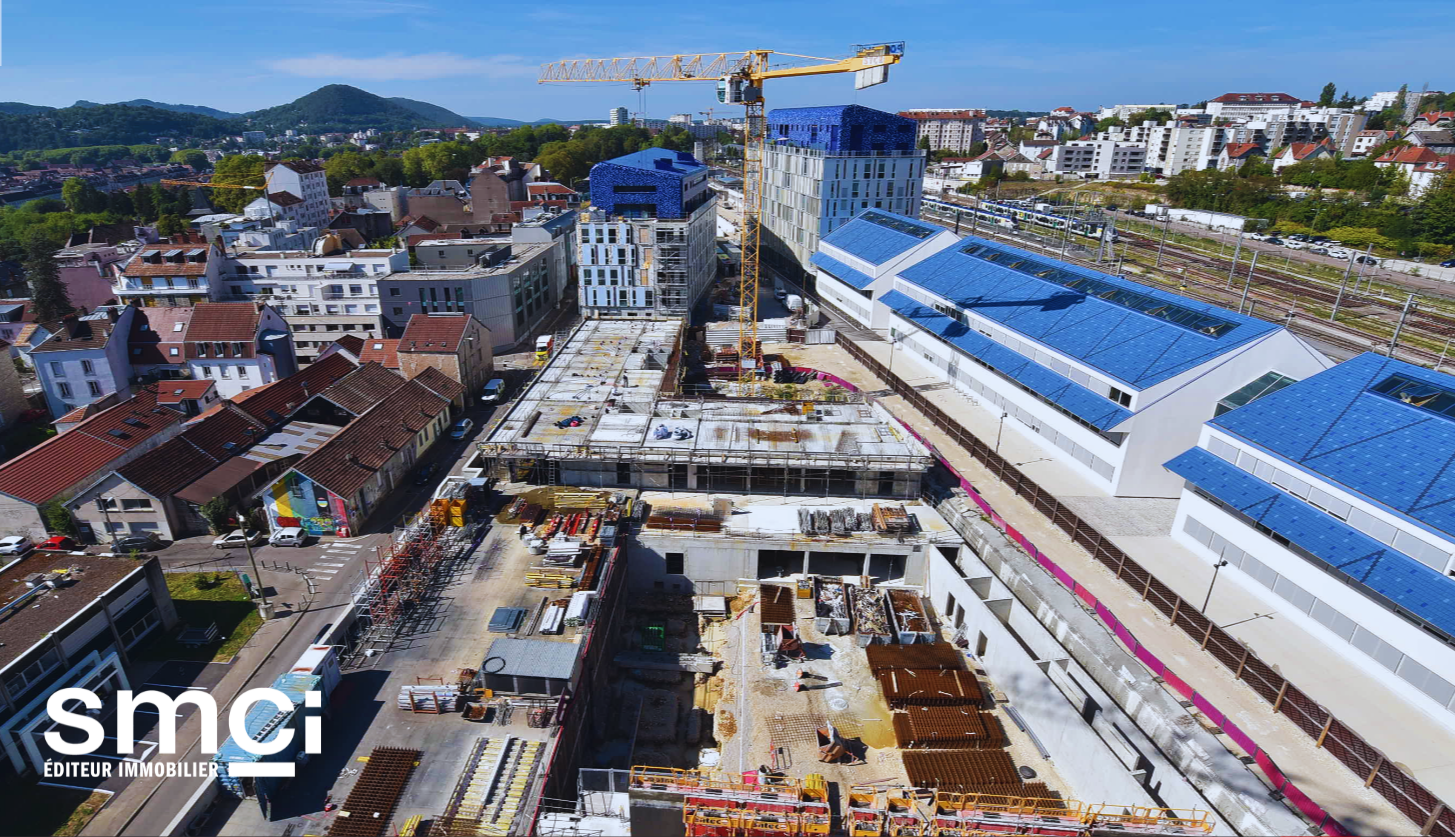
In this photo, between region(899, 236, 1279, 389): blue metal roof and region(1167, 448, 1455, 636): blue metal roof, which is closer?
region(1167, 448, 1455, 636): blue metal roof

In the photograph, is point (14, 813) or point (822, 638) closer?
point (14, 813)

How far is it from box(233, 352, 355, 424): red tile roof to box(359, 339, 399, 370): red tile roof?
4.70 feet

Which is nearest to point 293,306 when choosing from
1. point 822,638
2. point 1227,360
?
point 822,638

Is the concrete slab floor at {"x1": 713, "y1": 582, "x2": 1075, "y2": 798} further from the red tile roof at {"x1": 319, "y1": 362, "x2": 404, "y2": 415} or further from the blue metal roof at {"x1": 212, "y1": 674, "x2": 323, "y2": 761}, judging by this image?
the red tile roof at {"x1": 319, "y1": 362, "x2": 404, "y2": 415}

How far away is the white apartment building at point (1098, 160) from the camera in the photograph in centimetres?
18150

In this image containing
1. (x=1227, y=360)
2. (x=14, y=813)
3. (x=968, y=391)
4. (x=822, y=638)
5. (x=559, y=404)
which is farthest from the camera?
(x=968, y=391)

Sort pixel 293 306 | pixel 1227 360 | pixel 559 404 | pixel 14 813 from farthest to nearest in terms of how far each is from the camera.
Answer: pixel 293 306 < pixel 559 404 < pixel 1227 360 < pixel 14 813

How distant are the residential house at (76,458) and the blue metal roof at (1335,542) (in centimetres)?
5969

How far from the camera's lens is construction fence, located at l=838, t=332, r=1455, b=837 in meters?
20.9

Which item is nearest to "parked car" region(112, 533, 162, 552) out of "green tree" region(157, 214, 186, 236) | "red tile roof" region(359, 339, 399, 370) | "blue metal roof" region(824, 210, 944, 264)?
"red tile roof" region(359, 339, 399, 370)

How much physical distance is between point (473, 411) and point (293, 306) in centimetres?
2583

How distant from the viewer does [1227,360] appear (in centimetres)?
3691

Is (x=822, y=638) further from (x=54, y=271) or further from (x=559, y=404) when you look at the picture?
(x=54, y=271)

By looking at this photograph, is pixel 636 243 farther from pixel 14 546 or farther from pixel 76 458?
pixel 14 546
